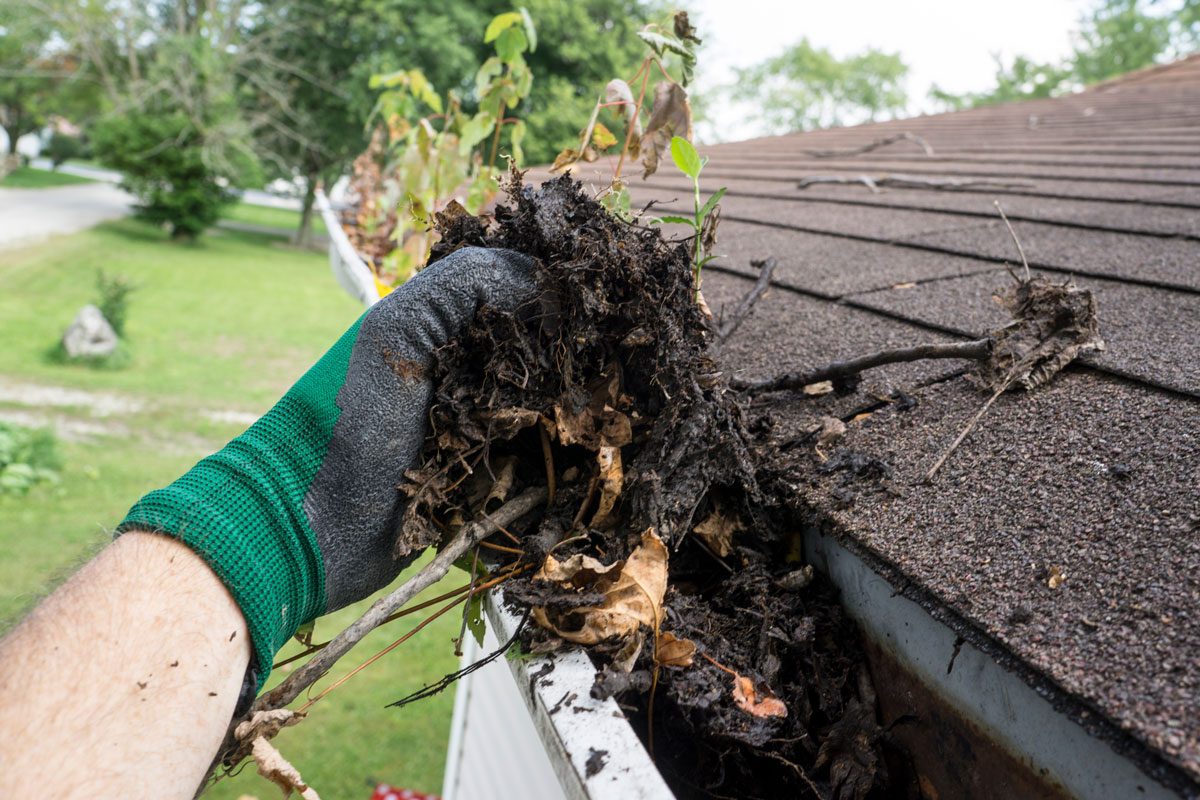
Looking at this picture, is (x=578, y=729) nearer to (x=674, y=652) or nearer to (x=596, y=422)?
(x=674, y=652)

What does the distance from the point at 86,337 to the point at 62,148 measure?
129ft

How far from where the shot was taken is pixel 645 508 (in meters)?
1.07

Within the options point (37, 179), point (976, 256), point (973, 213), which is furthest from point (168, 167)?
point (976, 256)

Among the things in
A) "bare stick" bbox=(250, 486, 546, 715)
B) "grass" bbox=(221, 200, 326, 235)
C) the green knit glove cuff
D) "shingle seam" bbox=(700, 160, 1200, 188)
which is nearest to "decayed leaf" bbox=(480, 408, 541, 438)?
"bare stick" bbox=(250, 486, 546, 715)

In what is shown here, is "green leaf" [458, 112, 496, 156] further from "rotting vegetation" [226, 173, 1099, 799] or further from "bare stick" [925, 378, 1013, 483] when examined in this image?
"bare stick" [925, 378, 1013, 483]

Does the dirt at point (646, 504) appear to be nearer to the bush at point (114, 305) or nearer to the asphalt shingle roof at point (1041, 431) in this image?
the asphalt shingle roof at point (1041, 431)

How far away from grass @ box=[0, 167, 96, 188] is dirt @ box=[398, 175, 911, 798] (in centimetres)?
3261

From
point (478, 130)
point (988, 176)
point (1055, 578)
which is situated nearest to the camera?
point (1055, 578)

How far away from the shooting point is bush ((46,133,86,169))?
135 feet

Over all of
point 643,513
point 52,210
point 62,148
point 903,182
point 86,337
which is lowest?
point 86,337

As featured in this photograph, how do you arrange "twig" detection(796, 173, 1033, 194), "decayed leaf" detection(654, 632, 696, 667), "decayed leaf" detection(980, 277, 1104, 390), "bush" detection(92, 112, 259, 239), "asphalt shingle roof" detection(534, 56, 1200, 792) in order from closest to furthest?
"asphalt shingle roof" detection(534, 56, 1200, 792) → "decayed leaf" detection(654, 632, 696, 667) → "decayed leaf" detection(980, 277, 1104, 390) → "twig" detection(796, 173, 1033, 194) → "bush" detection(92, 112, 259, 239)

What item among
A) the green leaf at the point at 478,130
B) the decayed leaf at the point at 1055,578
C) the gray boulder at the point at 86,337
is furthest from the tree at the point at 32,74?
the decayed leaf at the point at 1055,578

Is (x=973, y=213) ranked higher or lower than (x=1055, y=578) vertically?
higher

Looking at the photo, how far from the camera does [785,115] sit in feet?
130
